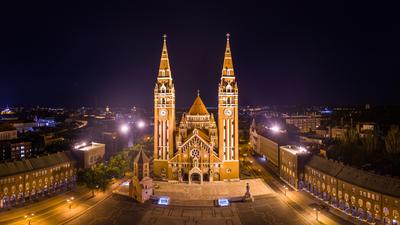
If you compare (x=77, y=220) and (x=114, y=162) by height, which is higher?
(x=114, y=162)

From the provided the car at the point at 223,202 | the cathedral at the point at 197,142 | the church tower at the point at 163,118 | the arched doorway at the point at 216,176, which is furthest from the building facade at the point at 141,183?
the arched doorway at the point at 216,176

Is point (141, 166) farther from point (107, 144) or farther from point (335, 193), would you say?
point (107, 144)

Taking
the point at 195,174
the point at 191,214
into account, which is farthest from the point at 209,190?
the point at 191,214

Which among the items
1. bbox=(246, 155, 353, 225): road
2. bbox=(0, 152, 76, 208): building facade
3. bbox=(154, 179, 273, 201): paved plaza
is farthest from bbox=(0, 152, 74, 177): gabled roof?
bbox=(246, 155, 353, 225): road

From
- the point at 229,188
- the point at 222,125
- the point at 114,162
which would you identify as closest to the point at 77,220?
the point at 114,162

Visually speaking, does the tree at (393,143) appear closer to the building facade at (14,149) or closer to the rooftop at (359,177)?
the rooftop at (359,177)

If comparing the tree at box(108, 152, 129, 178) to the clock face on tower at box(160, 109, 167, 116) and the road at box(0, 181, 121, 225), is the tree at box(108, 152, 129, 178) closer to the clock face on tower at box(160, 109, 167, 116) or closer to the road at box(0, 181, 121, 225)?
the road at box(0, 181, 121, 225)
